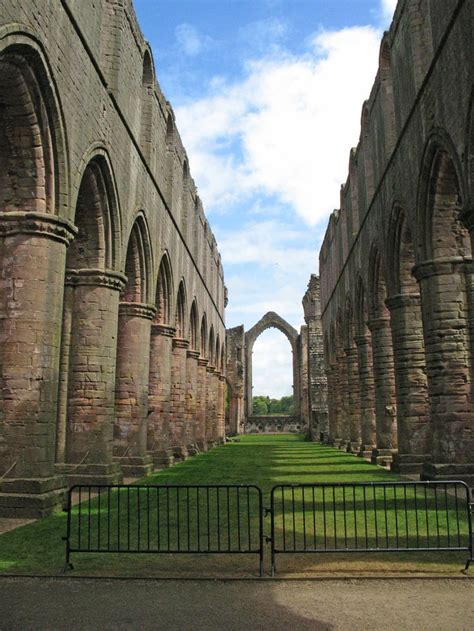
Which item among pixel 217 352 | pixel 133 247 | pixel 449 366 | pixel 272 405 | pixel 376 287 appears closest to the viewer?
pixel 449 366

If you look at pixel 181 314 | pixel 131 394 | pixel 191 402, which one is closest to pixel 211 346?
pixel 191 402

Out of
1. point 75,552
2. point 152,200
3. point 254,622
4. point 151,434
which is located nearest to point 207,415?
point 151,434

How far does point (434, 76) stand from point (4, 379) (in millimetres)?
9217

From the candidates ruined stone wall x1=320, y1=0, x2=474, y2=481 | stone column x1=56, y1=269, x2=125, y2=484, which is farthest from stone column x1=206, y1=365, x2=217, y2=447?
stone column x1=56, y1=269, x2=125, y2=484

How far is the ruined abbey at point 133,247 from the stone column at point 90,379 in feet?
0.09

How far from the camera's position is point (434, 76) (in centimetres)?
1093

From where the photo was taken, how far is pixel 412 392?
552 inches

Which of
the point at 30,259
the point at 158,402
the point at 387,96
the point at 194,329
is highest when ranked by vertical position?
the point at 387,96

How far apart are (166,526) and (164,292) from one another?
1129 centimetres

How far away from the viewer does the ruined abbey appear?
841 centimetres

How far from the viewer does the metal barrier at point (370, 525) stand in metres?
5.62

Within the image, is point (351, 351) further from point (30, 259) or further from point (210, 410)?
point (30, 259)

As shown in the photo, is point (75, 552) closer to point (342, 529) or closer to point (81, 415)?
point (342, 529)

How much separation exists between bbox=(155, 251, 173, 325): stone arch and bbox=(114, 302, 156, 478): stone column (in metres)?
3.19
